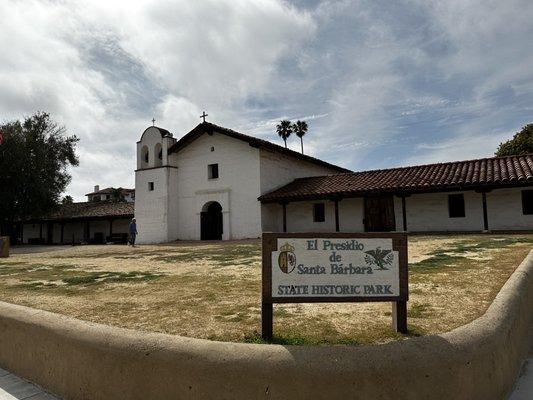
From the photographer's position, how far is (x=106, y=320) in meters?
4.08

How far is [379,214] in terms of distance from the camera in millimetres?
21016

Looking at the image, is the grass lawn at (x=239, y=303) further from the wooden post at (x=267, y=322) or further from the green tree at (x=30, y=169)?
the green tree at (x=30, y=169)

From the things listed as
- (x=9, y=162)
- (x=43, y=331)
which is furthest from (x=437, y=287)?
(x=9, y=162)

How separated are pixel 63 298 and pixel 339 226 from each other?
1806 centimetres

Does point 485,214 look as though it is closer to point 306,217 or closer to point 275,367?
point 306,217

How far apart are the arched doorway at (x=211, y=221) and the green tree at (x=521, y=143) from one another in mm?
25471

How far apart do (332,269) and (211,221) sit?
22.0m

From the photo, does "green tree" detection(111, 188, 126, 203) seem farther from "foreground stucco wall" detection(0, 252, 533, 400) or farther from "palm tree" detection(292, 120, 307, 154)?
"foreground stucco wall" detection(0, 252, 533, 400)

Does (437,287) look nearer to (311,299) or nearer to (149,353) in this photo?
(311,299)

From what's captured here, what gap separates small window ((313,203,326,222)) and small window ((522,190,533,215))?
9.73 meters

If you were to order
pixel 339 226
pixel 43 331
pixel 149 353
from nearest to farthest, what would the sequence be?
pixel 149 353, pixel 43 331, pixel 339 226

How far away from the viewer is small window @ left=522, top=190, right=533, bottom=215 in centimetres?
1764

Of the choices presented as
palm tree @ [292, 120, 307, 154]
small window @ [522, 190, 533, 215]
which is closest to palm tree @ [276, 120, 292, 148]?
palm tree @ [292, 120, 307, 154]

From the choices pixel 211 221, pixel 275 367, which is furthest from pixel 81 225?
pixel 275 367
